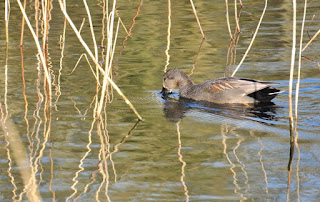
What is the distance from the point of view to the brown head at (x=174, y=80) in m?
9.72

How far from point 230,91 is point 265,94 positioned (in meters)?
0.50

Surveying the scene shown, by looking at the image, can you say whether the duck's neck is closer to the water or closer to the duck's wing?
the water

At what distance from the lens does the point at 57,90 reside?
9398mm

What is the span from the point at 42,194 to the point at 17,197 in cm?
21

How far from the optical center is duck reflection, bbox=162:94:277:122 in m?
8.16

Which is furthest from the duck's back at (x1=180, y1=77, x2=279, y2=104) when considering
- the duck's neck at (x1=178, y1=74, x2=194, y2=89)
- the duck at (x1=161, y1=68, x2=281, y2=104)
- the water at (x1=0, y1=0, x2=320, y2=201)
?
the duck's neck at (x1=178, y1=74, x2=194, y2=89)

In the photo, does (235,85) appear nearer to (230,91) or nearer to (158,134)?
(230,91)

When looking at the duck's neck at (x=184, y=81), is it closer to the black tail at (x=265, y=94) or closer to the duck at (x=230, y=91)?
the duck at (x=230, y=91)

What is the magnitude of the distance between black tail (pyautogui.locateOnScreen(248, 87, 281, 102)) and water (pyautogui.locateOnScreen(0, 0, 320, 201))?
19cm

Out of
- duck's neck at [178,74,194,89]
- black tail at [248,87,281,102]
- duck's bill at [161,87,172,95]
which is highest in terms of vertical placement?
black tail at [248,87,281,102]

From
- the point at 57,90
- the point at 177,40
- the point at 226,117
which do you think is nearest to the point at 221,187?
the point at 226,117

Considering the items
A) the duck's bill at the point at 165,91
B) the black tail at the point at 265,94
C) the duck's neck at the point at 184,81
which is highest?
the black tail at the point at 265,94

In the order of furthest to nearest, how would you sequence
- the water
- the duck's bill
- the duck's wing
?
the duck's bill → the duck's wing → the water

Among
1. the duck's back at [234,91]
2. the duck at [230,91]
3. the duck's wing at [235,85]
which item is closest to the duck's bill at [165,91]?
the duck at [230,91]
